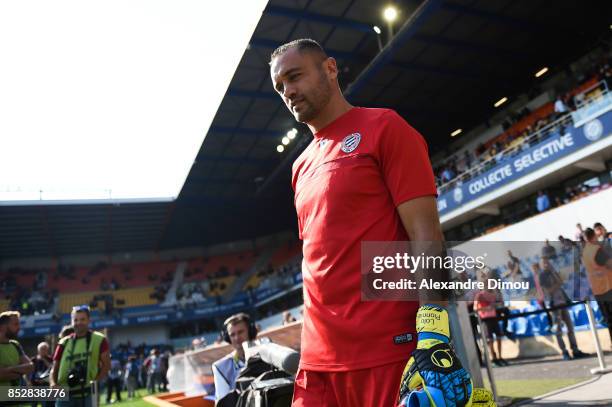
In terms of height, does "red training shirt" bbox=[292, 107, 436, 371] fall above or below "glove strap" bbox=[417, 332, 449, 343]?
above

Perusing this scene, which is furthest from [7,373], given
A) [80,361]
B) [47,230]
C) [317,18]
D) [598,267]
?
[47,230]

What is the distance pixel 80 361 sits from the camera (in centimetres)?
552

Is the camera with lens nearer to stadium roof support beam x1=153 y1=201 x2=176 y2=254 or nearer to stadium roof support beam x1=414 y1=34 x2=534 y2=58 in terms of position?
stadium roof support beam x1=414 y1=34 x2=534 y2=58

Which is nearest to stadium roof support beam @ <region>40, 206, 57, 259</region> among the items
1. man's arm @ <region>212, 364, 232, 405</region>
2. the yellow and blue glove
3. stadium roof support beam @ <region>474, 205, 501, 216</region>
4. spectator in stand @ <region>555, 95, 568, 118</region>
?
stadium roof support beam @ <region>474, 205, 501, 216</region>

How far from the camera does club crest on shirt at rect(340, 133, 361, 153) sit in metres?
1.63

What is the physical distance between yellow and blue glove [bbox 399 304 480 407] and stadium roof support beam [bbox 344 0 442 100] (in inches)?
569

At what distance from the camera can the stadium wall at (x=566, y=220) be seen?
41.7 feet

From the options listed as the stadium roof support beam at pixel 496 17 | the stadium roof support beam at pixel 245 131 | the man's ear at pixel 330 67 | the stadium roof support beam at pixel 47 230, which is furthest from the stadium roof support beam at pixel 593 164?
the stadium roof support beam at pixel 47 230

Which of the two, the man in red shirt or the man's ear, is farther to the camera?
the man's ear

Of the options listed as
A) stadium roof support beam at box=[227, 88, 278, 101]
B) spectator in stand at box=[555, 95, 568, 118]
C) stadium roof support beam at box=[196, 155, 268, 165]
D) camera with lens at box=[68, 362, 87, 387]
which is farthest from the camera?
stadium roof support beam at box=[196, 155, 268, 165]

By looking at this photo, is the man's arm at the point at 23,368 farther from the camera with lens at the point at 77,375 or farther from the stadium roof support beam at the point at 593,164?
the stadium roof support beam at the point at 593,164

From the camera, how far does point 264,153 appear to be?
25641 mm

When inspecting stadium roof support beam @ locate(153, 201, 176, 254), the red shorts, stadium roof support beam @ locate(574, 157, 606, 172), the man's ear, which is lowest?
the red shorts

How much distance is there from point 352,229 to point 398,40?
596 inches
